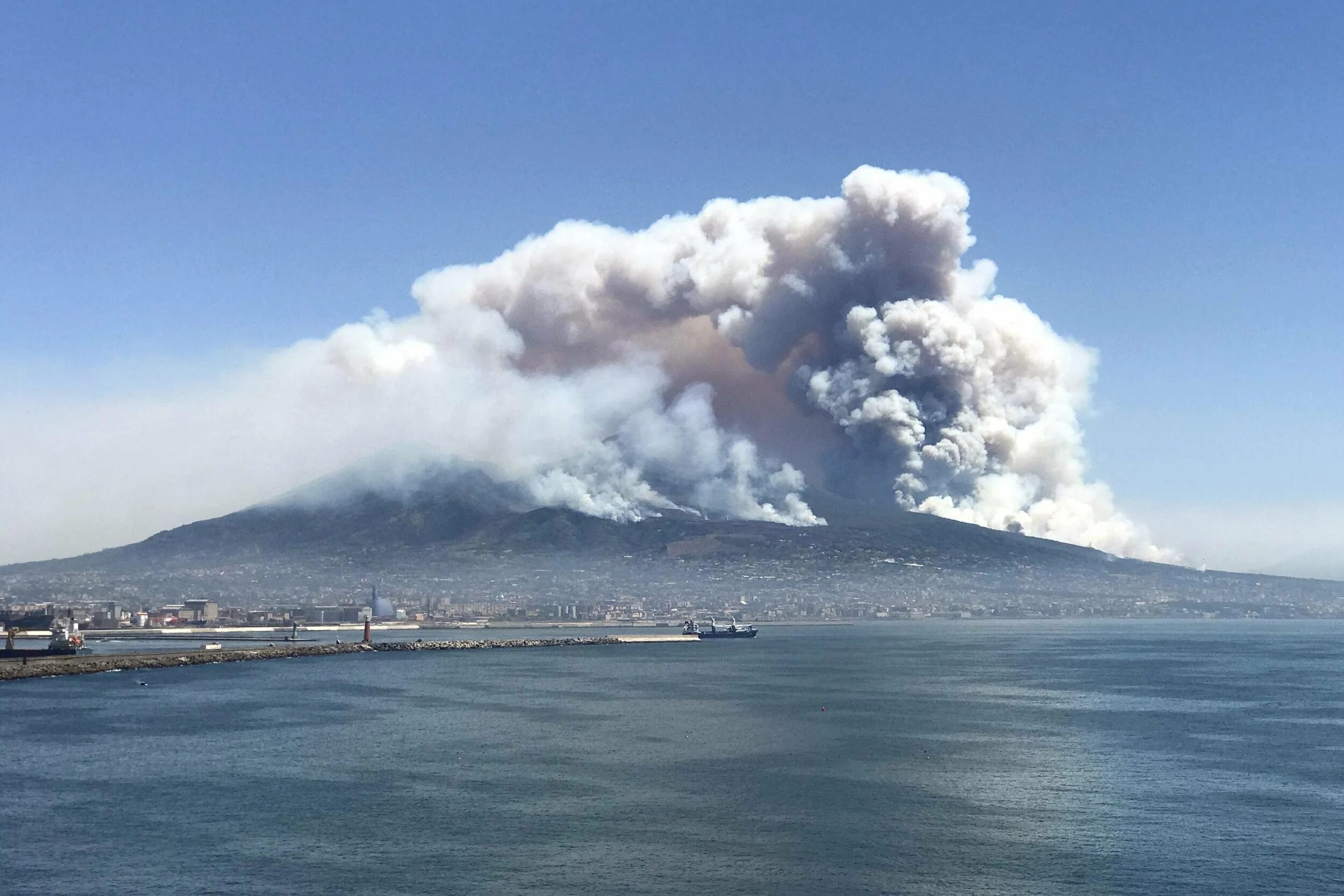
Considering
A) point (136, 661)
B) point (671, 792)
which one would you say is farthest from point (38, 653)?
point (671, 792)

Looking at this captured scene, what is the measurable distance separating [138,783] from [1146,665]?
137 m

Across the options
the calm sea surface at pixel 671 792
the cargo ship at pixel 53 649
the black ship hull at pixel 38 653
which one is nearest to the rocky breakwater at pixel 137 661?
the black ship hull at pixel 38 653

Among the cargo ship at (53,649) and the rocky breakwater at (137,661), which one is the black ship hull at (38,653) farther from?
the rocky breakwater at (137,661)

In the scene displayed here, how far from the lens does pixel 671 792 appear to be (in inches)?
2633

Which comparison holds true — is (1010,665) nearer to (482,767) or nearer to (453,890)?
(482,767)

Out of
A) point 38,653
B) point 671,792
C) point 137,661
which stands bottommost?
point 38,653

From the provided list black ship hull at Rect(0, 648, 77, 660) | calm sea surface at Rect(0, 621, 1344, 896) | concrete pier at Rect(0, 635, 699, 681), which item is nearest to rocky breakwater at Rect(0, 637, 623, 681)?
concrete pier at Rect(0, 635, 699, 681)

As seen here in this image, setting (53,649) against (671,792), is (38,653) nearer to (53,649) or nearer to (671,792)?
(53,649)

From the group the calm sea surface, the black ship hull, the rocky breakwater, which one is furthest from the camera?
the black ship hull

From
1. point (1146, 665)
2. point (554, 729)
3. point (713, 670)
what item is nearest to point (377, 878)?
point (554, 729)

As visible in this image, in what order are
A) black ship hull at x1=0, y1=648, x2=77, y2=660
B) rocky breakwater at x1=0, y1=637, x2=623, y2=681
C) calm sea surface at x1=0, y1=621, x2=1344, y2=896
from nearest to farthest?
calm sea surface at x1=0, y1=621, x2=1344, y2=896 → rocky breakwater at x1=0, y1=637, x2=623, y2=681 → black ship hull at x1=0, y1=648, x2=77, y2=660

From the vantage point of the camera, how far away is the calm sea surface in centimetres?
5031

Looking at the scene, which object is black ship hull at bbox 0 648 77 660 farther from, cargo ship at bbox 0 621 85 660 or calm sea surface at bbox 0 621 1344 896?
calm sea surface at bbox 0 621 1344 896

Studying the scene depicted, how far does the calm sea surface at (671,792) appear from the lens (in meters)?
50.3
